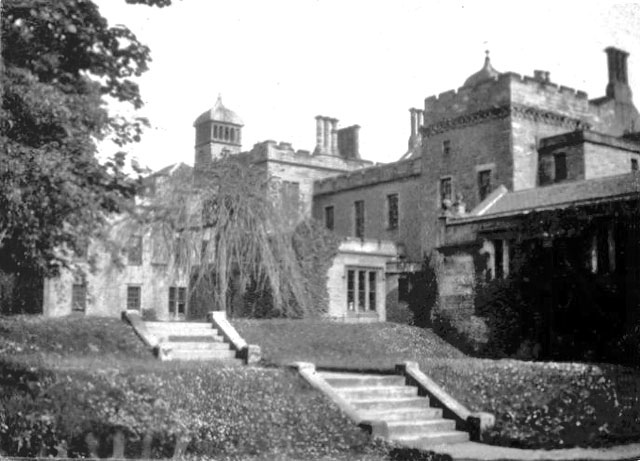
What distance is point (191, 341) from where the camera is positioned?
15836 mm

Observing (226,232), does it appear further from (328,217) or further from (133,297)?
(328,217)

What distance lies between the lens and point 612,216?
16078 millimetres

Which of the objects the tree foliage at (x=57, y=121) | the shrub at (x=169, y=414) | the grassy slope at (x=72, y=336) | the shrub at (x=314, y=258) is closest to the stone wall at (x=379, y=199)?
the shrub at (x=314, y=258)

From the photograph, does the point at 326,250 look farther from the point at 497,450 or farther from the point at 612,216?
the point at 497,450

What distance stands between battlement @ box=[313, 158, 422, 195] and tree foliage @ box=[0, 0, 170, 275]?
2536 cm

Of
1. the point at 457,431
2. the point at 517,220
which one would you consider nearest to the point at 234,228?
the point at 517,220

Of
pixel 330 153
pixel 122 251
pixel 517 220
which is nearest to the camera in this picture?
pixel 122 251

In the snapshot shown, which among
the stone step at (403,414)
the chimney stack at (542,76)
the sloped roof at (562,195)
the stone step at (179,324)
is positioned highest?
the chimney stack at (542,76)

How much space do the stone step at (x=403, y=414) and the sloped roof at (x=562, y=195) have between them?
27.8 feet

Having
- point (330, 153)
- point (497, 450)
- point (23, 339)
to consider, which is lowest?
point (497, 450)

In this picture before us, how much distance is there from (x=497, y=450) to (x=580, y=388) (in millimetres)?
2608

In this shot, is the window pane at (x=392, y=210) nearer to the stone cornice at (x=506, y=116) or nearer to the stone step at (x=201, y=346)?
the stone cornice at (x=506, y=116)

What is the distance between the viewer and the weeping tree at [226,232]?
64.6ft

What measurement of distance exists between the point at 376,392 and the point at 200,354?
537cm
